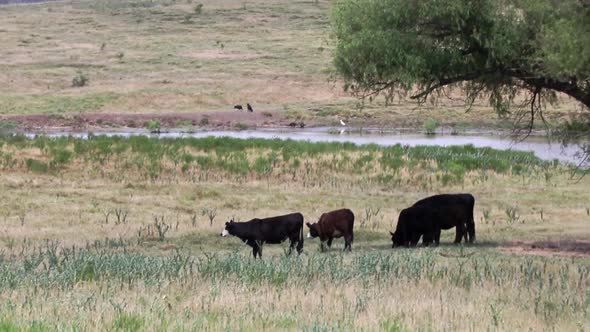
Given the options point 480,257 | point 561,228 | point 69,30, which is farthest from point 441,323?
point 69,30

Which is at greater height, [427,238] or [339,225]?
[339,225]

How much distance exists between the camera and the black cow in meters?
18.6

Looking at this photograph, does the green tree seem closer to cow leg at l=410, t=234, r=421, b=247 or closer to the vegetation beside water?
cow leg at l=410, t=234, r=421, b=247

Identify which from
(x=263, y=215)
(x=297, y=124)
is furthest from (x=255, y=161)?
(x=297, y=124)

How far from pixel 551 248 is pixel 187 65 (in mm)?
57591

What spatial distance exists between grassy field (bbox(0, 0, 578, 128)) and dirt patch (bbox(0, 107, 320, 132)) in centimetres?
78

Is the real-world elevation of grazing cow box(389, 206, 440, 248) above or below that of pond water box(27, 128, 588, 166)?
above

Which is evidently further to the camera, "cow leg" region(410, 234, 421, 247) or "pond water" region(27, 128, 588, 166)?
"pond water" region(27, 128, 588, 166)

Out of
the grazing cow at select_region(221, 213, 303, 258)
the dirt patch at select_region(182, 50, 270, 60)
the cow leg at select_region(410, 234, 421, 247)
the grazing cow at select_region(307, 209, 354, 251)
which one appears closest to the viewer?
the grazing cow at select_region(221, 213, 303, 258)

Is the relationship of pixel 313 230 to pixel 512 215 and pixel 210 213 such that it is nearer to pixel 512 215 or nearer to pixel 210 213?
pixel 210 213

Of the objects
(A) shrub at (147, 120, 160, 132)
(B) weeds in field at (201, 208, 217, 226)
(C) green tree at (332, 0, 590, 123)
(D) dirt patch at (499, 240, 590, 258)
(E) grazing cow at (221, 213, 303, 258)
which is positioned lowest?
(A) shrub at (147, 120, 160, 132)

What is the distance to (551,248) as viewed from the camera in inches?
698

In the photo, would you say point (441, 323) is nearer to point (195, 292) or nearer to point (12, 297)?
point (195, 292)

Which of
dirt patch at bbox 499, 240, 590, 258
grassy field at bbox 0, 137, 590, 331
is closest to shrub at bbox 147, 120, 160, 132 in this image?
grassy field at bbox 0, 137, 590, 331
